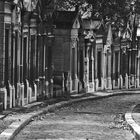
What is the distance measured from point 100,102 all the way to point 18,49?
6497 mm

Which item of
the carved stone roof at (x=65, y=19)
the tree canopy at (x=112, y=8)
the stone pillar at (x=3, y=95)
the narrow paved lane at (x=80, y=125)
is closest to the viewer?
the narrow paved lane at (x=80, y=125)

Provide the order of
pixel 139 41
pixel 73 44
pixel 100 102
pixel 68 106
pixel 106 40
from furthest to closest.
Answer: pixel 139 41, pixel 106 40, pixel 73 44, pixel 100 102, pixel 68 106

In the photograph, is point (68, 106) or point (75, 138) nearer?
point (75, 138)

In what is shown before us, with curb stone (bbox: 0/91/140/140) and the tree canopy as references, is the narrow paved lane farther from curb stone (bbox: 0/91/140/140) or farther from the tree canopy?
the tree canopy

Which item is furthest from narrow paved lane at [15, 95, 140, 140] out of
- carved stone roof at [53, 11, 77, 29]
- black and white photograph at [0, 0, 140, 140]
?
carved stone roof at [53, 11, 77, 29]

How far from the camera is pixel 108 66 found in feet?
123

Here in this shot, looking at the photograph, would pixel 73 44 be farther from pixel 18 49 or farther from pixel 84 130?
pixel 84 130

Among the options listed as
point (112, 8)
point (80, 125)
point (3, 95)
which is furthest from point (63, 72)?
point (80, 125)

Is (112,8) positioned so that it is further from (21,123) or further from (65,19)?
(21,123)

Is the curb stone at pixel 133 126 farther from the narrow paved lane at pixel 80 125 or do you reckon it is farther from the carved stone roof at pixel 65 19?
the carved stone roof at pixel 65 19

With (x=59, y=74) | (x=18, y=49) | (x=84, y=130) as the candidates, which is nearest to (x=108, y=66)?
(x=59, y=74)

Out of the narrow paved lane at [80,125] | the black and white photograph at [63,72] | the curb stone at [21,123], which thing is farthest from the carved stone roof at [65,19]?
the narrow paved lane at [80,125]

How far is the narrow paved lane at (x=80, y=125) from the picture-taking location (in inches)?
614

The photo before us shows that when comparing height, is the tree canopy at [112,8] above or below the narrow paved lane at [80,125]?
above
